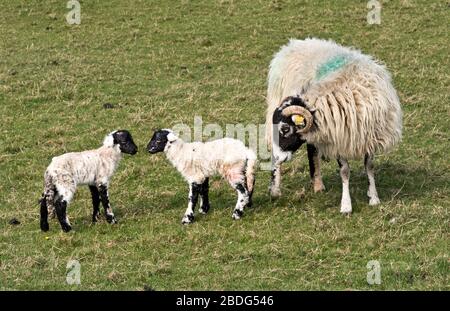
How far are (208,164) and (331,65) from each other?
2.44 m

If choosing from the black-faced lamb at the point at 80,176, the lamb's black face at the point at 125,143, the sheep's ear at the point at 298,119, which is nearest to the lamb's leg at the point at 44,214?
the black-faced lamb at the point at 80,176

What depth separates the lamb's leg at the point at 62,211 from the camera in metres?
10.9

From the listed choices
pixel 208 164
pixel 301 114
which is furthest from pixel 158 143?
pixel 301 114

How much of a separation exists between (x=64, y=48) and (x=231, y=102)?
21.1 feet

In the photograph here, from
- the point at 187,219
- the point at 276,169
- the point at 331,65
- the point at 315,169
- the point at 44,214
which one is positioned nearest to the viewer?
the point at 44,214

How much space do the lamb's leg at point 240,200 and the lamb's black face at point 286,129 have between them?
35.2 inches

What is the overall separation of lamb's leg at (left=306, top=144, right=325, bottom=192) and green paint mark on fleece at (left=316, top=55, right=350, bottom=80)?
1244mm

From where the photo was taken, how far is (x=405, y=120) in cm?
1606

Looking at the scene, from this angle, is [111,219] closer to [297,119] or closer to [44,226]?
[44,226]

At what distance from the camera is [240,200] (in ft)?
37.2

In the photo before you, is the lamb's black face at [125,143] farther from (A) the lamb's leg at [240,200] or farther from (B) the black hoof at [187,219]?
(A) the lamb's leg at [240,200]
